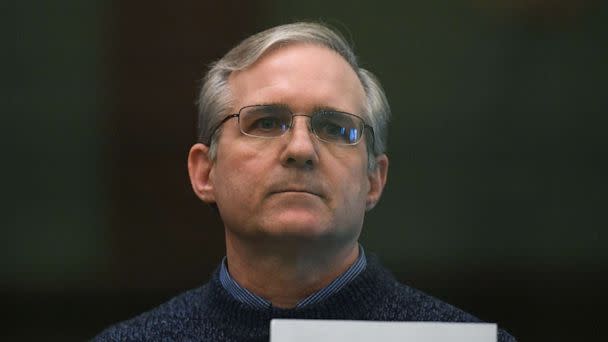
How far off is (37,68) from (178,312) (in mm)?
751

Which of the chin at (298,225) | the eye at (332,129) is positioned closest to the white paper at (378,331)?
the chin at (298,225)

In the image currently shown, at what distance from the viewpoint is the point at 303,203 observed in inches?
80.4

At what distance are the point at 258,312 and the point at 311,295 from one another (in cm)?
14

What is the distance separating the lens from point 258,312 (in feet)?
7.11

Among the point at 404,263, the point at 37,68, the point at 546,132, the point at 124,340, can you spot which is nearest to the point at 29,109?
the point at 37,68

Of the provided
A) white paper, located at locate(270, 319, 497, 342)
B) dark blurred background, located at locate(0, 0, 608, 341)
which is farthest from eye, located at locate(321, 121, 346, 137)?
white paper, located at locate(270, 319, 497, 342)

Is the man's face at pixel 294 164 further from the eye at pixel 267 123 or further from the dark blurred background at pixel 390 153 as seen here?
the dark blurred background at pixel 390 153

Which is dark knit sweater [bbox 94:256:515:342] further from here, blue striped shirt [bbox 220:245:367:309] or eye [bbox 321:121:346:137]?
eye [bbox 321:121:346:137]

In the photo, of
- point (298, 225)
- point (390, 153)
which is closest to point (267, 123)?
point (298, 225)

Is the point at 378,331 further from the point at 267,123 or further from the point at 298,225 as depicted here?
the point at 267,123

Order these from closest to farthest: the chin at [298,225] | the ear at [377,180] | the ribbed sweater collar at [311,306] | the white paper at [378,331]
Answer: the white paper at [378,331] → the chin at [298,225] → the ribbed sweater collar at [311,306] → the ear at [377,180]

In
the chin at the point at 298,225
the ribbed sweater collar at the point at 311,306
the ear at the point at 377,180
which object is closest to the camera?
the chin at the point at 298,225

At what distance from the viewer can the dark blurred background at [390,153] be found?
91.2 inches

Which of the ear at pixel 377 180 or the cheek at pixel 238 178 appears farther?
the ear at pixel 377 180
